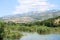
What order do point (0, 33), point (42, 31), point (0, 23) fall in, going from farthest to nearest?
point (42, 31), point (0, 23), point (0, 33)

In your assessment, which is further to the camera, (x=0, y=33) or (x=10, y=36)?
(x=10, y=36)

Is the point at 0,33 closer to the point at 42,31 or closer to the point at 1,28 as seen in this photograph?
the point at 1,28

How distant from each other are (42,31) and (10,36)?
3343 centimetres

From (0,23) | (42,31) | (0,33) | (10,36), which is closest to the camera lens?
(0,33)

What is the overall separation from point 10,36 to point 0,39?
30.9 ft

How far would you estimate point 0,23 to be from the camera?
40438mm

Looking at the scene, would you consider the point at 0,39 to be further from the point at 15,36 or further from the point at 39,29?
the point at 39,29

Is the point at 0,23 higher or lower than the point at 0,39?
higher

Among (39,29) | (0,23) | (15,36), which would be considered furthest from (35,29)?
(0,23)

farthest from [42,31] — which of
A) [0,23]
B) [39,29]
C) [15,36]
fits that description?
[0,23]

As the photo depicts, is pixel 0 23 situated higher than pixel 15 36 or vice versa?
pixel 0 23

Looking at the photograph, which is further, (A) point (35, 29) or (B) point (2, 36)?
(A) point (35, 29)

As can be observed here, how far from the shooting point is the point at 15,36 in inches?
1959

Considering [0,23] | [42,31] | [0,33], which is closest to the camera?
[0,33]
